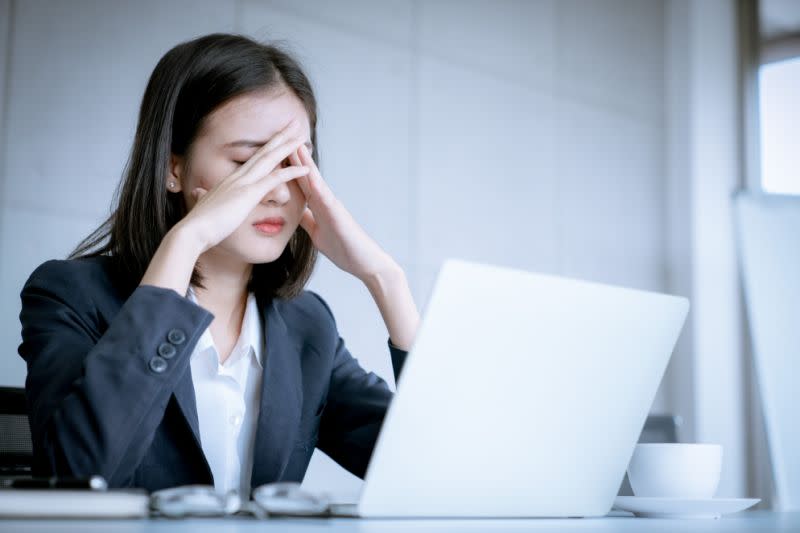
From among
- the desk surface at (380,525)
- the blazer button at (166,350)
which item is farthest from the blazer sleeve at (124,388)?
the desk surface at (380,525)

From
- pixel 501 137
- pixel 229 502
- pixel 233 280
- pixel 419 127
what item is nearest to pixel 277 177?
pixel 233 280

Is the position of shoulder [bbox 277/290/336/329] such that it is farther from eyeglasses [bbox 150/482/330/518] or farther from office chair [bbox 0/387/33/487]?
eyeglasses [bbox 150/482/330/518]

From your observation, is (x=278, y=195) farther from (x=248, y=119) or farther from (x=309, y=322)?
(x=309, y=322)

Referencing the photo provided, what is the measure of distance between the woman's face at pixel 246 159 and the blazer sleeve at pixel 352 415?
295 millimetres

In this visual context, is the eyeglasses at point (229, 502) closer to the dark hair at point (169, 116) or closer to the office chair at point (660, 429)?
the dark hair at point (169, 116)

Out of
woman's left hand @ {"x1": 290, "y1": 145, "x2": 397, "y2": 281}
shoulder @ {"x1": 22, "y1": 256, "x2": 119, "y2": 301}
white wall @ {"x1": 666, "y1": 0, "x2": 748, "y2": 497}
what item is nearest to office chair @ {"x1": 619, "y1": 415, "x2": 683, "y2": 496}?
woman's left hand @ {"x1": 290, "y1": 145, "x2": 397, "y2": 281}

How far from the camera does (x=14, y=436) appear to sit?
1.68 meters

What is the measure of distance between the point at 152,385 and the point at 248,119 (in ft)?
2.22

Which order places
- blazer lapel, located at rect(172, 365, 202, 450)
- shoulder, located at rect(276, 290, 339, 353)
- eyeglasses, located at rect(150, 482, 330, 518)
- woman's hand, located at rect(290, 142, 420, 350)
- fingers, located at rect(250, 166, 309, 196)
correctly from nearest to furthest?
eyeglasses, located at rect(150, 482, 330, 518) → blazer lapel, located at rect(172, 365, 202, 450) → fingers, located at rect(250, 166, 309, 196) → woman's hand, located at rect(290, 142, 420, 350) → shoulder, located at rect(276, 290, 339, 353)

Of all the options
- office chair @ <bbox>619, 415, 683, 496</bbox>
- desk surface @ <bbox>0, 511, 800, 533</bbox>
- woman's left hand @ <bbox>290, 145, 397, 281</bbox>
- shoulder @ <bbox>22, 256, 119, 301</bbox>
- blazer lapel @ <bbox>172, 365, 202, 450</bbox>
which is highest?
woman's left hand @ <bbox>290, 145, 397, 281</bbox>

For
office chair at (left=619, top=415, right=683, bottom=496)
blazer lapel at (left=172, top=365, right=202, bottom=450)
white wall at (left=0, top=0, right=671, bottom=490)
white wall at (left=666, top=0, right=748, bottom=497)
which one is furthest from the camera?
white wall at (left=666, top=0, right=748, bottom=497)

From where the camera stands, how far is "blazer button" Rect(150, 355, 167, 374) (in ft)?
3.80

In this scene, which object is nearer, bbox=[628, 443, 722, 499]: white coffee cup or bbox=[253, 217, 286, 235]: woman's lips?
bbox=[628, 443, 722, 499]: white coffee cup

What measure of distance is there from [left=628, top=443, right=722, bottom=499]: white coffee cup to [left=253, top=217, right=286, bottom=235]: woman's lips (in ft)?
2.55
